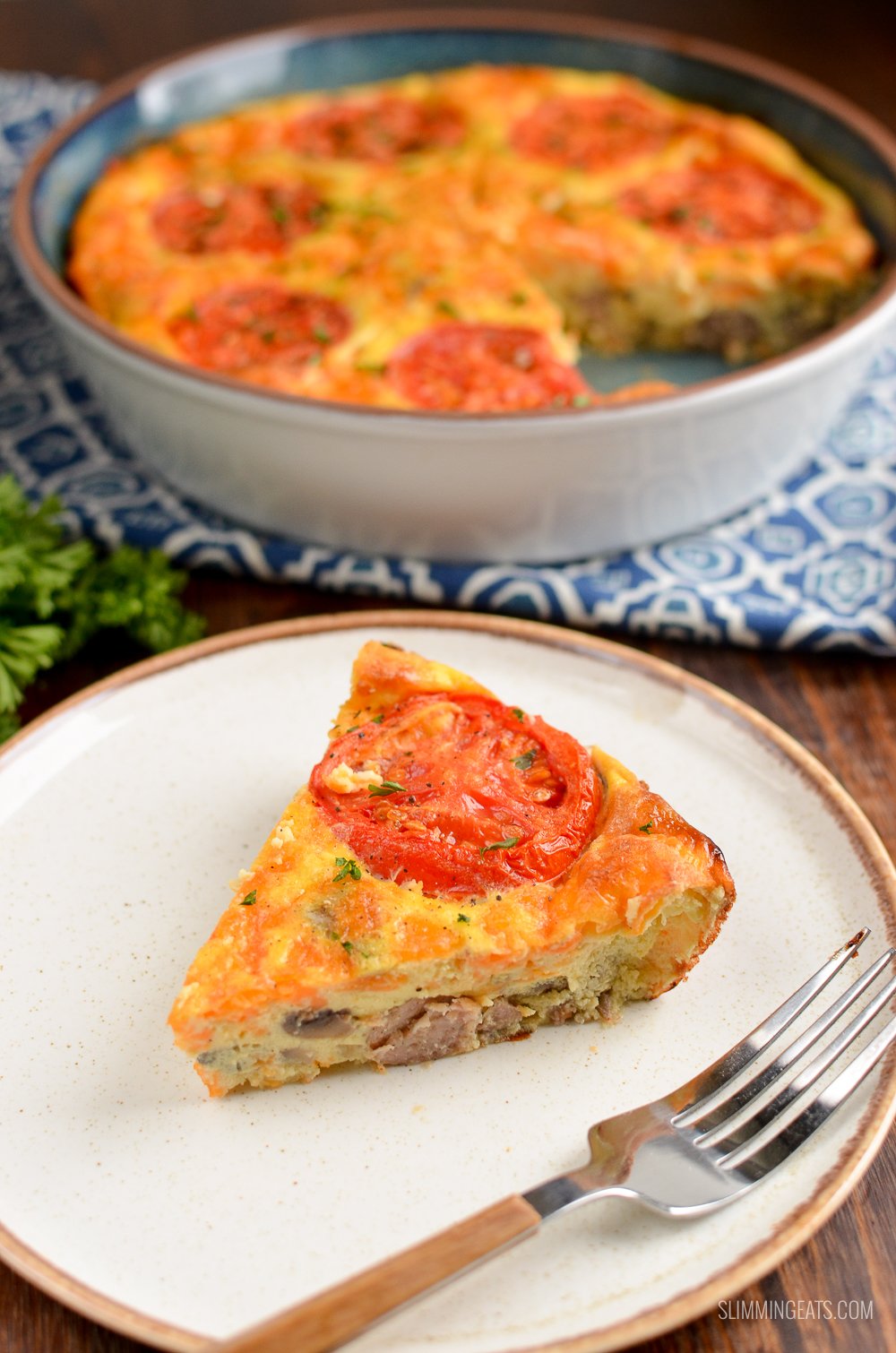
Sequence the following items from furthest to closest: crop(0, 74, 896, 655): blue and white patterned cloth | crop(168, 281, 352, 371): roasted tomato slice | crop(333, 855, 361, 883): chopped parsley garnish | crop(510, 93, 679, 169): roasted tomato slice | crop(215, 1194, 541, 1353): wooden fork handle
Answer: crop(510, 93, 679, 169): roasted tomato slice → crop(168, 281, 352, 371): roasted tomato slice → crop(0, 74, 896, 655): blue and white patterned cloth → crop(333, 855, 361, 883): chopped parsley garnish → crop(215, 1194, 541, 1353): wooden fork handle

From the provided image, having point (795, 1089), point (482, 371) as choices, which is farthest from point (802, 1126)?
point (482, 371)

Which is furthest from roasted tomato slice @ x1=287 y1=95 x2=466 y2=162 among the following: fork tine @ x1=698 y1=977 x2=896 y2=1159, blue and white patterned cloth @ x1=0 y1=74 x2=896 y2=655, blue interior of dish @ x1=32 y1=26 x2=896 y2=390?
fork tine @ x1=698 y1=977 x2=896 y2=1159

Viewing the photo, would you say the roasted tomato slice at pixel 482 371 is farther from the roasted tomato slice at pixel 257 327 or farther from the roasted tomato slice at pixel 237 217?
the roasted tomato slice at pixel 237 217

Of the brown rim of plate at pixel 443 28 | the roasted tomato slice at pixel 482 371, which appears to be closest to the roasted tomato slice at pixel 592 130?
the brown rim of plate at pixel 443 28

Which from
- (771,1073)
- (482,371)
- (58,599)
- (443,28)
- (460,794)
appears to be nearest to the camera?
(771,1073)

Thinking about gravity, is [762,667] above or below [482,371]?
below

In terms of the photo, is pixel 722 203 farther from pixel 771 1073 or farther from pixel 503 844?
pixel 771 1073

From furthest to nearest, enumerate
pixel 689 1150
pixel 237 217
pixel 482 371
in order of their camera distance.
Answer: pixel 237 217, pixel 482 371, pixel 689 1150

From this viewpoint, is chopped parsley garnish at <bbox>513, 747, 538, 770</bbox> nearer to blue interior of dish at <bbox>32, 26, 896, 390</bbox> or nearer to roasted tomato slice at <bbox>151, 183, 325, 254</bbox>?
blue interior of dish at <bbox>32, 26, 896, 390</bbox>
